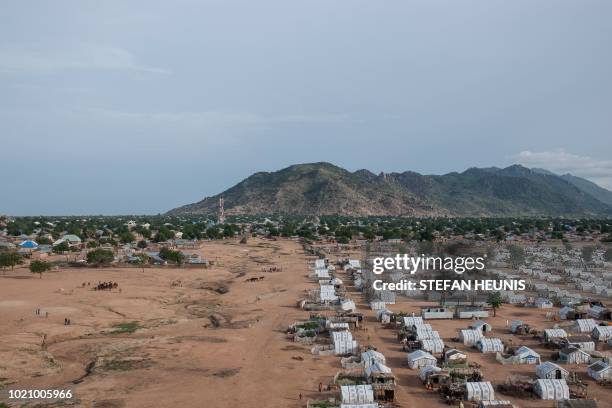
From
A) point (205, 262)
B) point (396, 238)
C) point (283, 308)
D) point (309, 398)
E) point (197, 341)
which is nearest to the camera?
point (309, 398)

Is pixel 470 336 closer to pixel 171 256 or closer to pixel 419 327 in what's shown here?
pixel 419 327

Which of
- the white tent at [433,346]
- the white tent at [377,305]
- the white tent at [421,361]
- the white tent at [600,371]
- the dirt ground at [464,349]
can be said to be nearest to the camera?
the dirt ground at [464,349]

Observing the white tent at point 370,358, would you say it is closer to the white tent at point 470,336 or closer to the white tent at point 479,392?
the white tent at point 479,392

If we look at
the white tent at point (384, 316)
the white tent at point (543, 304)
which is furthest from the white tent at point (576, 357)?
the white tent at point (543, 304)

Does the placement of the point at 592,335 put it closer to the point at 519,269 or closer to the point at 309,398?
the point at 309,398

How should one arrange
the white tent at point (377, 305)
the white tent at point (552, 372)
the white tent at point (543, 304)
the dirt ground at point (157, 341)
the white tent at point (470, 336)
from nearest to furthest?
1. the dirt ground at point (157, 341)
2. the white tent at point (552, 372)
3. the white tent at point (470, 336)
4. the white tent at point (377, 305)
5. the white tent at point (543, 304)

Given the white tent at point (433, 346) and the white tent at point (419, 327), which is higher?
the white tent at point (419, 327)

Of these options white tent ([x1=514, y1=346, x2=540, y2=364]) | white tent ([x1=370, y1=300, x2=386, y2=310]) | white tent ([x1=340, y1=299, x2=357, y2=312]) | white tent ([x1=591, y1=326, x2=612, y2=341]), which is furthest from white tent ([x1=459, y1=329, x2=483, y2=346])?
white tent ([x1=340, y1=299, x2=357, y2=312])

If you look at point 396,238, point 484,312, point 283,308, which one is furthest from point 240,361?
point 396,238
